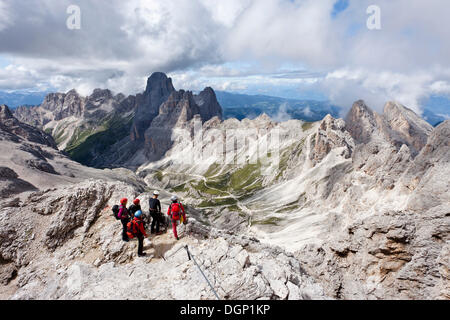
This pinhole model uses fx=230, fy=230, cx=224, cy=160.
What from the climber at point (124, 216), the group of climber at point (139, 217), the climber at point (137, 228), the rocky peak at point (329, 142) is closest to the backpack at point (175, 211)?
the group of climber at point (139, 217)

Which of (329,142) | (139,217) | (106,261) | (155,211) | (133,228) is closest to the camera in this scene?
(133,228)

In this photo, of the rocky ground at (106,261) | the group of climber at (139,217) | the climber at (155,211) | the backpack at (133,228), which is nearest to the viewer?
the rocky ground at (106,261)

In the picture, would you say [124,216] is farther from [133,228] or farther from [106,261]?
[106,261]

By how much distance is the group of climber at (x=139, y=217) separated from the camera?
18562mm

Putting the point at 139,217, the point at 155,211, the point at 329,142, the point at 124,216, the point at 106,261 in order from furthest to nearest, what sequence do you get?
the point at 329,142, the point at 155,211, the point at 124,216, the point at 106,261, the point at 139,217

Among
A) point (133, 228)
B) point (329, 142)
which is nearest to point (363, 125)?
point (329, 142)

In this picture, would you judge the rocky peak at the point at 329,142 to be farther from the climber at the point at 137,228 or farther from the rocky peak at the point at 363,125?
the climber at the point at 137,228

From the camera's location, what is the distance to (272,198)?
141 metres

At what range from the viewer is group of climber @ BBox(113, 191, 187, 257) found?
731 inches

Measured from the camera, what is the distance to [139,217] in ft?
61.6

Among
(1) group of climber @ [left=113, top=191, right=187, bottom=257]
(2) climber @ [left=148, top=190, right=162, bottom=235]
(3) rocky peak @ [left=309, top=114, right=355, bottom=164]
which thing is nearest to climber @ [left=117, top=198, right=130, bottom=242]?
(1) group of climber @ [left=113, top=191, right=187, bottom=257]
